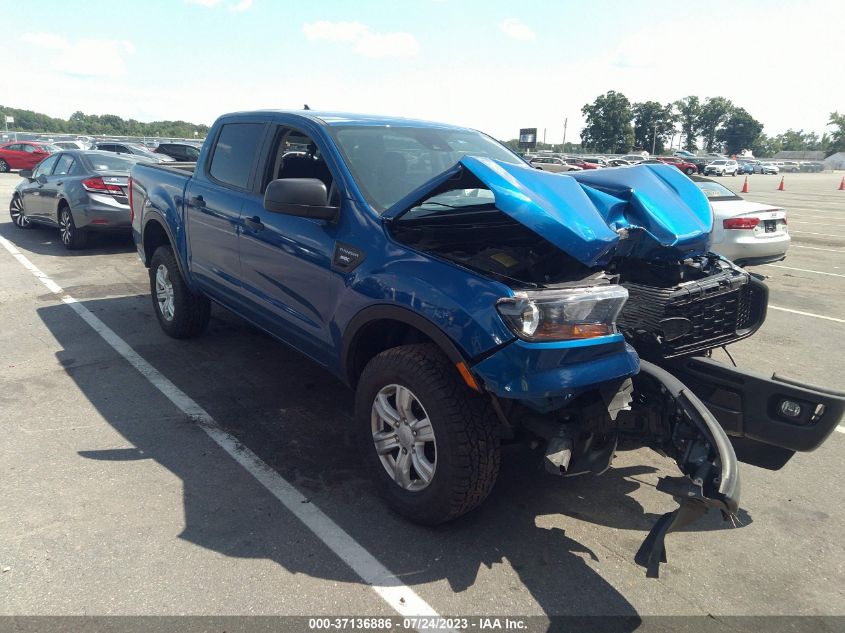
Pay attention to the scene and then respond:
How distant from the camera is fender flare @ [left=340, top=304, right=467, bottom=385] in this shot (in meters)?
2.79

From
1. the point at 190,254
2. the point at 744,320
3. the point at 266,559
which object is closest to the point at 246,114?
the point at 190,254

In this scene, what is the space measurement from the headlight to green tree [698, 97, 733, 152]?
429 feet

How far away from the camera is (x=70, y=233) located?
32.7ft

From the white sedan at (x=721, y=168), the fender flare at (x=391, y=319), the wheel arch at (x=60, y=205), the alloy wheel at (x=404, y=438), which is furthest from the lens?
the white sedan at (x=721, y=168)

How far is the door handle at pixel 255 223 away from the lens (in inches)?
162

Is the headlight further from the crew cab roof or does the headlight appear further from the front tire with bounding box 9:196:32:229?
the front tire with bounding box 9:196:32:229

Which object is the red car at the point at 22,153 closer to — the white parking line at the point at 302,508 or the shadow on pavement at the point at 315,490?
the shadow on pavement at the point at 315,490

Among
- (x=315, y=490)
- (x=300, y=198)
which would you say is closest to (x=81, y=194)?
(x=300, y=198)

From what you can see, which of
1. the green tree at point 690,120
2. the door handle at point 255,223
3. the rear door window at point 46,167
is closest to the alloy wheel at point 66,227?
the rear door window at point 46,167

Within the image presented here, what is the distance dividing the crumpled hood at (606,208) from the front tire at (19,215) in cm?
1197

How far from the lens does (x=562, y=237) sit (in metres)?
2.72

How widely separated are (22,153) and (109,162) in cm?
2284

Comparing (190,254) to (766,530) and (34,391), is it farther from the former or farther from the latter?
(766,530)

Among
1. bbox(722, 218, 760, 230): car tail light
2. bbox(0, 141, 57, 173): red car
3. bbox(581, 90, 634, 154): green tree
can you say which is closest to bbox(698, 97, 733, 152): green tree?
bbox(581, 90, 634, 154): green tree
